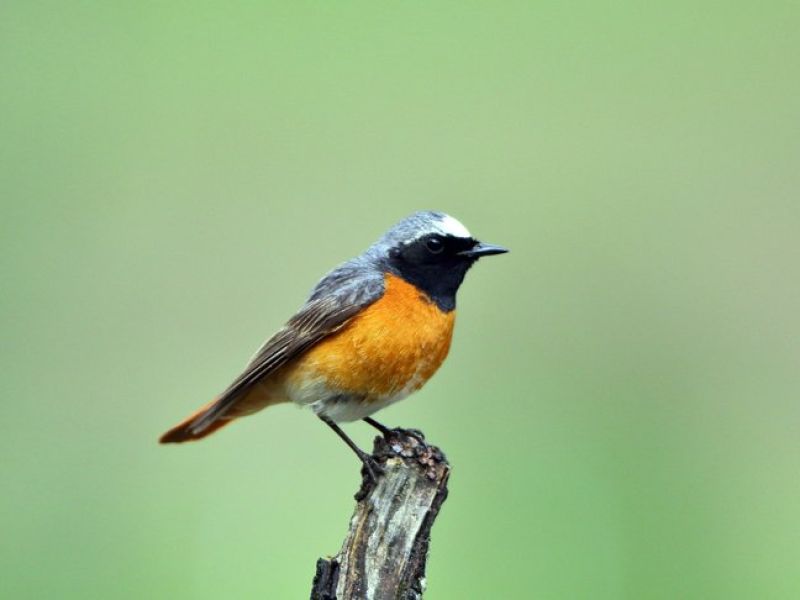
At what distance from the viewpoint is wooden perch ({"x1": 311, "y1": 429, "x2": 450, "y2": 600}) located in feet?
15.3

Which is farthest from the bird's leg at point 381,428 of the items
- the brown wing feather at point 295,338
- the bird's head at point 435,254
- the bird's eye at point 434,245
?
the bird's eye at point 434,245

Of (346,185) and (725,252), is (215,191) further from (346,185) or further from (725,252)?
(725,252)

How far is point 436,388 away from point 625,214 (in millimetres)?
3526

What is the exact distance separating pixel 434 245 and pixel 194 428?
1.55 m

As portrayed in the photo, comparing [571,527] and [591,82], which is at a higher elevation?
[591,82]

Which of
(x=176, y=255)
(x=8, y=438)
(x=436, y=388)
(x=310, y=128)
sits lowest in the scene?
(x=8, y=438)

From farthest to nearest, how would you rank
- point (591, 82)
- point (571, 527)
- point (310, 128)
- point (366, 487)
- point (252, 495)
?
point (591, 82), point (310, 128), point (252, 495), point (571, 527), point (366, 487)

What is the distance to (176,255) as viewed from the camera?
37.5ft

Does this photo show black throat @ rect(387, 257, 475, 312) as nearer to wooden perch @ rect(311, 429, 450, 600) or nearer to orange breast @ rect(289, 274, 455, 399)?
orange breast @ rect(289, 274, 455, 399)

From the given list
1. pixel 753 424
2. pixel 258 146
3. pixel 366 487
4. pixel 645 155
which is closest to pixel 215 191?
pixel 258 146

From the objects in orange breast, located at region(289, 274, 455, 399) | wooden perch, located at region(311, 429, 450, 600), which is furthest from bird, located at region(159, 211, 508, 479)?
wooden perch, located at region(311, 429, 450, 600)

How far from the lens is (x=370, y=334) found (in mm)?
6340

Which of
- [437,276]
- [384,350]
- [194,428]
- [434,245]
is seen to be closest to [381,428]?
[384,350]

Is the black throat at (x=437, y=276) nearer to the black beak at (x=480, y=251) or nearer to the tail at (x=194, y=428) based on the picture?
the black beak at (x=480, y=251)
